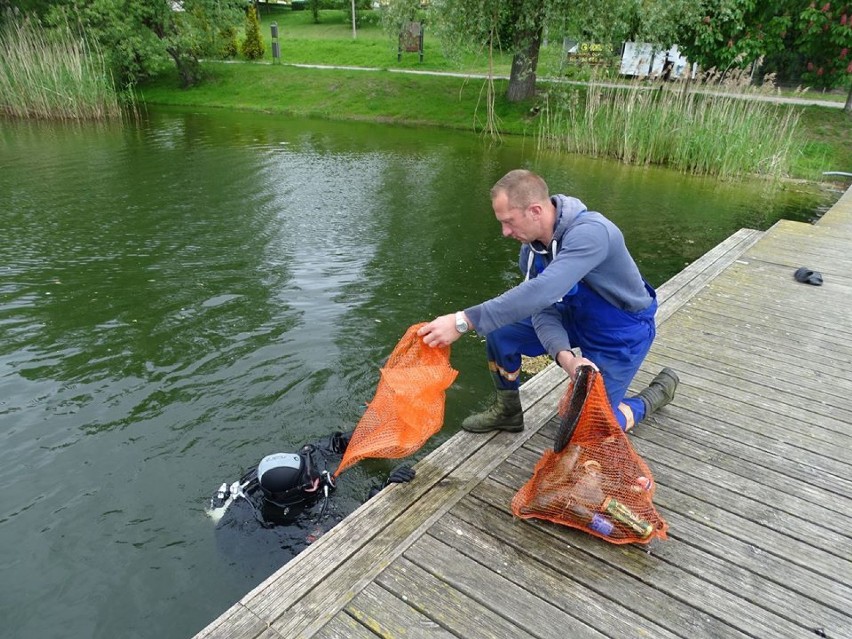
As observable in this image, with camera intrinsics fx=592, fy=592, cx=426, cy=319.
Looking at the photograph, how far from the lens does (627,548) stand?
290cm

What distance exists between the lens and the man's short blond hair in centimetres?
291

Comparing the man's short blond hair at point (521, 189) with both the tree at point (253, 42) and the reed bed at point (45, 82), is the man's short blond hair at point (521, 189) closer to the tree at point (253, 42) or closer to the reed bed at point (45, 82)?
the reed bed at point (45, 82)

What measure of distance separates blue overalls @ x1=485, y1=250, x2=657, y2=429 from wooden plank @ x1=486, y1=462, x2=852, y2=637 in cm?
88

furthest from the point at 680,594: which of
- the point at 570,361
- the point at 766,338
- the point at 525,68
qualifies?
the point at 525,68

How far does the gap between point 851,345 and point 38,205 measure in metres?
12.1

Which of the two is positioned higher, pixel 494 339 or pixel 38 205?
pixel 494 339

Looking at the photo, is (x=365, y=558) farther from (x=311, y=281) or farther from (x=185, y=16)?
(x=185, y=16)

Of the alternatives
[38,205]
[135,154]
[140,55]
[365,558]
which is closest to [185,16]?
[140,55]

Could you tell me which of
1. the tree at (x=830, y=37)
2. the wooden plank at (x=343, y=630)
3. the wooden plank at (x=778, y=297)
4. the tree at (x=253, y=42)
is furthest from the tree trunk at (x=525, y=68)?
the wooden plank at (x=343, y=630)

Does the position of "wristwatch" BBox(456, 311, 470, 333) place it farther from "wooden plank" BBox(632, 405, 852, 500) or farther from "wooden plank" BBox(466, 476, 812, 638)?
"wooden plank" BBox(632, 405, 852, 500)

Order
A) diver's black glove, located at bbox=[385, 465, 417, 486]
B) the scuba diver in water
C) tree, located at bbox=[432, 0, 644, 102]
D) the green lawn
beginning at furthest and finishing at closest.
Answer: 1. the green lawn
2. tree, located at bbox=[432, 0, 644, 102]
3. the scuba diver in water
4. diver's black glove, located at bbox=[385, 465, 417, 486]

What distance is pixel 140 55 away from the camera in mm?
25750

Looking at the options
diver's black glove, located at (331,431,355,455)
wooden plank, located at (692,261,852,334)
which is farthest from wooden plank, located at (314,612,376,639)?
wooden plank, located at (692,261,852,334)

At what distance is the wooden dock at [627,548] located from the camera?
8.20ft
